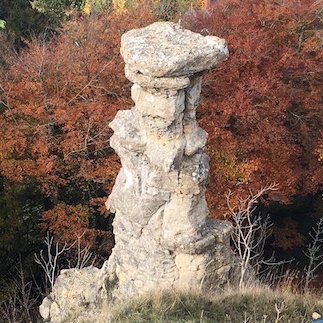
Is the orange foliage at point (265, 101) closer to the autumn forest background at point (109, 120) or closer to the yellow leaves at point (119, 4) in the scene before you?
the autumn forest background at point (109, 120)

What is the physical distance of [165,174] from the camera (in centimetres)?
1116

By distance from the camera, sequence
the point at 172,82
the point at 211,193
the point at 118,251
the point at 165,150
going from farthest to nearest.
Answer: the point at 211,193
the point at 118,251
the point at 165,150
the point at 172,82

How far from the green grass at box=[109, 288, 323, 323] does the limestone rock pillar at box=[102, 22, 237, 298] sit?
4.81 feet

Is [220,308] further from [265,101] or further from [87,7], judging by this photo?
[87,7]

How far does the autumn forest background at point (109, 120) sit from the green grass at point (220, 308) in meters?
6.78

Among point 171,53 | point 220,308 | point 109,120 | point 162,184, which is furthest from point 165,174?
point 109,120

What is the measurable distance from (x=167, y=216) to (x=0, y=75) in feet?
33.9

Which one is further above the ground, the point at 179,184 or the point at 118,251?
the point at 179,184

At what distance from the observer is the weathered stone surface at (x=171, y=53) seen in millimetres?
10062

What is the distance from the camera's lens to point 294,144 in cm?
1797

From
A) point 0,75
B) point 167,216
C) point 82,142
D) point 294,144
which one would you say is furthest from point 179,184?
point 0,75

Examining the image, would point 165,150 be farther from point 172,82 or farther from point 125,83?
point 125,83

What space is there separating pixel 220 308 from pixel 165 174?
9.97ft

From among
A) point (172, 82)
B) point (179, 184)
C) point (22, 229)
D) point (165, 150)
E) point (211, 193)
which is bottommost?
point (22, 229)
